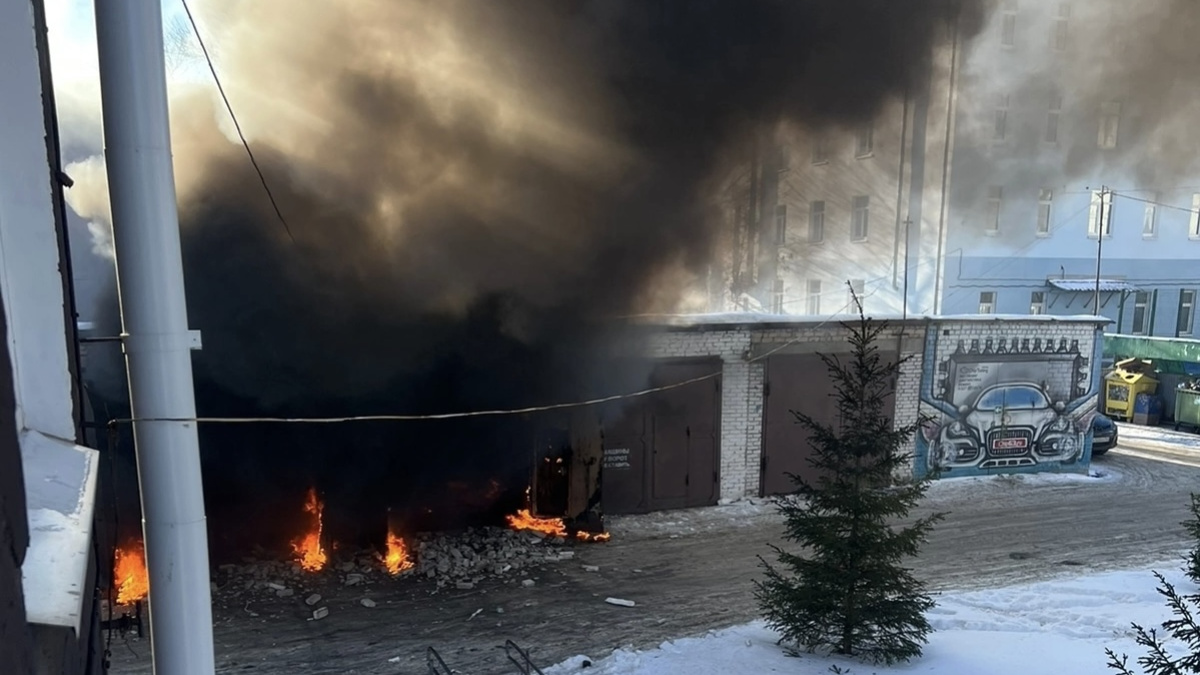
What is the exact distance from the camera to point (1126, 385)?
819 inches

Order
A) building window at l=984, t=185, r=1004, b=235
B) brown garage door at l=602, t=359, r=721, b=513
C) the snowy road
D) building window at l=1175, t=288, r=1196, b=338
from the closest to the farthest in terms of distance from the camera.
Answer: the snowy road < brown garage door at l=602, t=359, r=721, b=513 < building window at l=984, t=185, r=1004, b=235 < building window at l=1175, t=288, r=1196, b=338

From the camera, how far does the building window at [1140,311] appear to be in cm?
2553

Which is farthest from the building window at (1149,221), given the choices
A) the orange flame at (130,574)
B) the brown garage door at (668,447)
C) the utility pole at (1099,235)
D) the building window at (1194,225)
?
the orange flame at (130,574)

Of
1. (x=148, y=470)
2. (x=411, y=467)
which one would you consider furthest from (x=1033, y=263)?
(x=148, y=470)

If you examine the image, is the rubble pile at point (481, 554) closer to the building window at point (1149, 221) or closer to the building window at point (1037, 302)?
the building window at point (1037, 302)

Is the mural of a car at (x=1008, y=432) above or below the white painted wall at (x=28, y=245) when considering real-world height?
below


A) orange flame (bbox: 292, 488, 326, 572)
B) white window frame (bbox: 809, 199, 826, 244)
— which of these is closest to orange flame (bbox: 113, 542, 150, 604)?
orange flame (bbox: 292, 488, 326, 572)

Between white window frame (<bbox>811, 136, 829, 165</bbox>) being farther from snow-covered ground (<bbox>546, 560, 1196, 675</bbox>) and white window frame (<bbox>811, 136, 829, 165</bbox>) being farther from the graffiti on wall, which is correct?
snow-covered ground (<bbox>546, 560, 1196, 675</bbox>)

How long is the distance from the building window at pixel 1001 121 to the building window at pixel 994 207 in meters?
1.67

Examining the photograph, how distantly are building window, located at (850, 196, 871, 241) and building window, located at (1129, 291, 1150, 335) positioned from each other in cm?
1285

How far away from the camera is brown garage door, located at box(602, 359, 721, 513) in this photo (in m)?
11.4

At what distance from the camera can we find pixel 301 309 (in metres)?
9.66

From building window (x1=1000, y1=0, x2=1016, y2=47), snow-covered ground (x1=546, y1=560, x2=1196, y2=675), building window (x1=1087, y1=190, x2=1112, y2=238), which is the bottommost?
snow-covered ground (x1=546, y1=560, x2=1196, y2=675)

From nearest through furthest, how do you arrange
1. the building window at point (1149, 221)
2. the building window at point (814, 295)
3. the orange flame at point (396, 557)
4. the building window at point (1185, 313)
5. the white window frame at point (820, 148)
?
the orange flame at point (396, 557) → the white window frame at point (820, 148) → the building window at point (814, 295) → the building window at point (1149, 221) → the building window at point (1185, 313)
